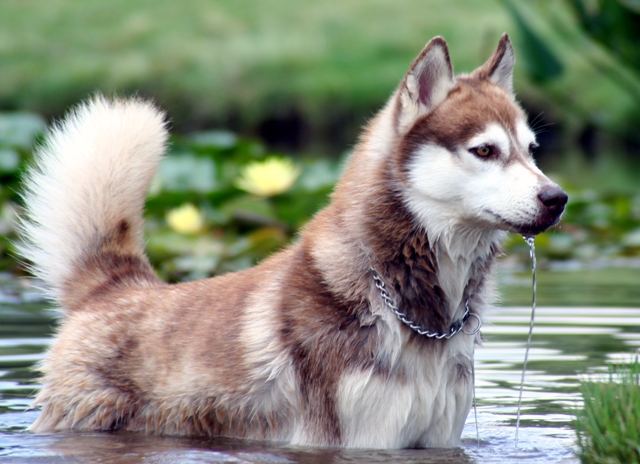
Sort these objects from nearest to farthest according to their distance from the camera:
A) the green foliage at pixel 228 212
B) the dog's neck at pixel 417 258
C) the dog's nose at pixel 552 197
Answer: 1. the dog's nose at pixel 552 197
2. the dog's neck at pixel 417 258
3. the green foliage at pixel 228 212

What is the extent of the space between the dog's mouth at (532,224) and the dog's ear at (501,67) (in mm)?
755

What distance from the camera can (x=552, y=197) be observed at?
18.0 feet

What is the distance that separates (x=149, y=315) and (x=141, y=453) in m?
0.72

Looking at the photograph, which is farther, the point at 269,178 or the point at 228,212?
the point at 269,178

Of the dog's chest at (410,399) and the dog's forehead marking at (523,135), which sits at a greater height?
the dog's forehead marking at (523,135)

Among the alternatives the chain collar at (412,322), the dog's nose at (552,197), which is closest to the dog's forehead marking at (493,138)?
the dog's nose at (552,197)

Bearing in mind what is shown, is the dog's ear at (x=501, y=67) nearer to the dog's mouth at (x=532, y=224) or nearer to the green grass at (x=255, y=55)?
the dog's mouth at (x=532, y=224)

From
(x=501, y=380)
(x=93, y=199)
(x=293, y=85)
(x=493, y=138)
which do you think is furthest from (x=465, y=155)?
(x=293, y=85)

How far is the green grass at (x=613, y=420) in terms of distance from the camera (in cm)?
487

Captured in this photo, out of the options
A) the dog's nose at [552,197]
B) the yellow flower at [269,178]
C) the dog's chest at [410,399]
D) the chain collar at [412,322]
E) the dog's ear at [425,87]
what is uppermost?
the yellow flower at [269,178]

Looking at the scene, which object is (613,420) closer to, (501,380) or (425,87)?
(425,87)

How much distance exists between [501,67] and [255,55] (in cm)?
2191

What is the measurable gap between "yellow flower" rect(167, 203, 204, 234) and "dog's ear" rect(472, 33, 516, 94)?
6.07 m

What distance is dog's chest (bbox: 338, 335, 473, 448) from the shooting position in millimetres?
5613
